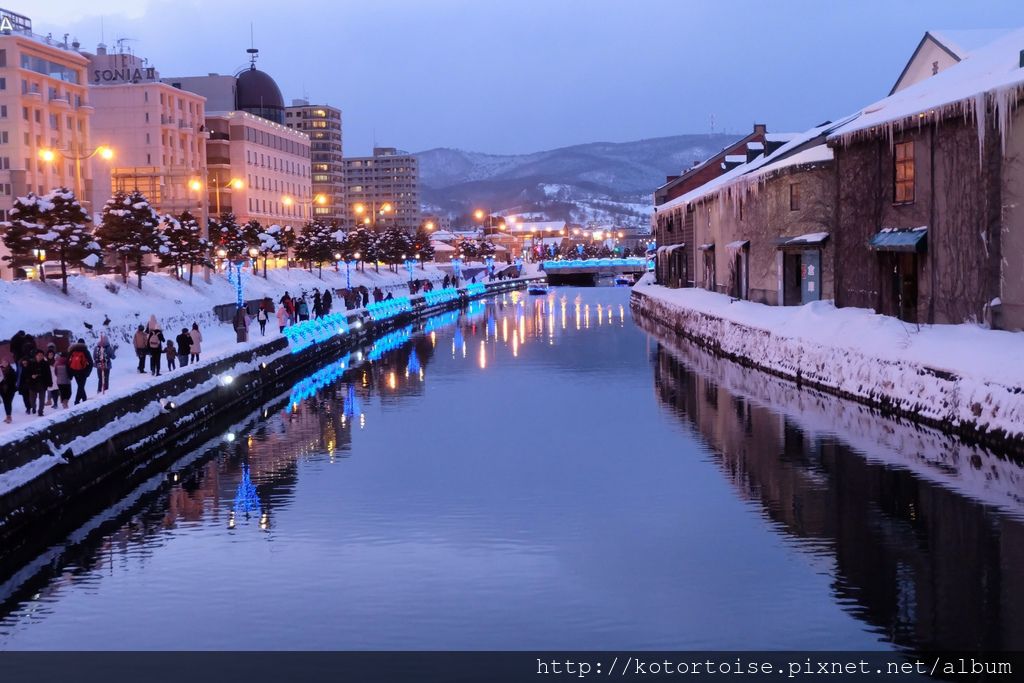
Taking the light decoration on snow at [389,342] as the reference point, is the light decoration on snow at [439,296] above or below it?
above

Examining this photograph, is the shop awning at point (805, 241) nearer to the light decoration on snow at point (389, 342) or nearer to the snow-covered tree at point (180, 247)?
the light decoration on snow at point (389, 342)

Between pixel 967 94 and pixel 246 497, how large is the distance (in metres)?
21.4

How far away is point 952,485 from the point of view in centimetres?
2081

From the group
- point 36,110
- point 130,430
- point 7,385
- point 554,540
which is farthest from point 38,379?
point 36,110

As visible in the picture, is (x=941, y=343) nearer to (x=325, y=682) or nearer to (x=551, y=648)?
(x=551, y=648)

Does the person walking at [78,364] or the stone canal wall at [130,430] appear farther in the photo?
the person walking at [78,364]

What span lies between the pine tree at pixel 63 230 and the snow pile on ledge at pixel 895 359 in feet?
98.5

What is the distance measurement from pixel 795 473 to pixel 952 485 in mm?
3311

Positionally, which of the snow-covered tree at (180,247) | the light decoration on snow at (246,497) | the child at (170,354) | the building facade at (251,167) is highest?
the building facade at (251,167)

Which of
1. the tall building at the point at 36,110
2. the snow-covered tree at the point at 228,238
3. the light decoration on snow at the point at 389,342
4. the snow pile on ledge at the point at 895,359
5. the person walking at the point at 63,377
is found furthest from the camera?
the tall building at the point at 36,110

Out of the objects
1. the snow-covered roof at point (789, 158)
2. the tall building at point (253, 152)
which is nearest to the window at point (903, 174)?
the snow-covered roof at point (789, 158)

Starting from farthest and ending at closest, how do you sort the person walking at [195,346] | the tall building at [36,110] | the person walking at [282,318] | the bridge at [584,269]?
the bridge at [584,269], the tall building at [36,110], the person walking at [282,318], the person walking at [195,346]

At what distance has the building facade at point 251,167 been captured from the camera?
132 meters

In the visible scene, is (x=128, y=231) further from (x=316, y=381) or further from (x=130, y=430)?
(x=130, y=430)
